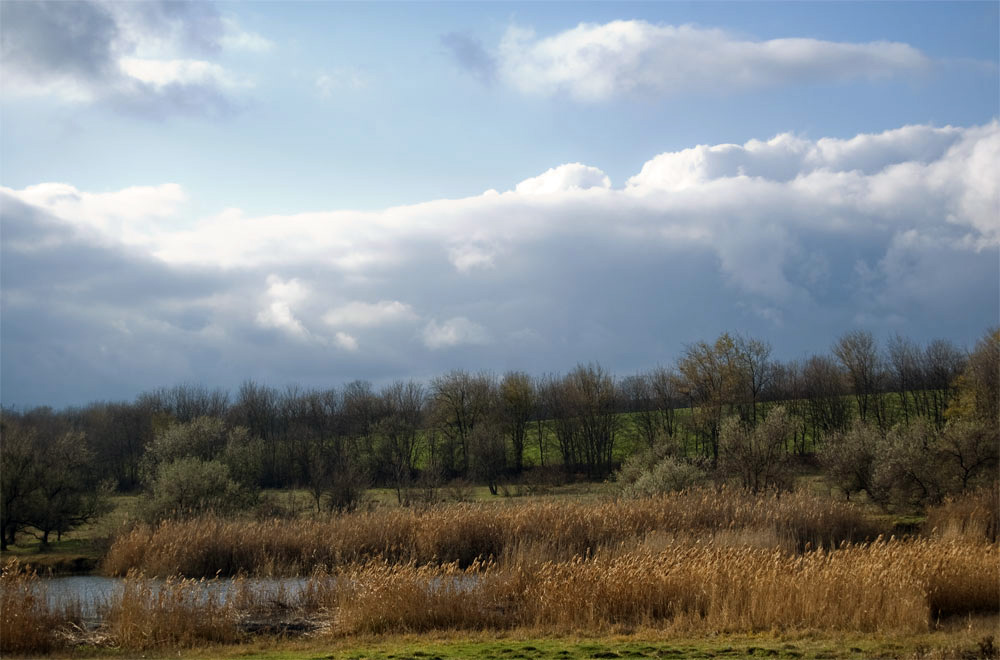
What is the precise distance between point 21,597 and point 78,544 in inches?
1016

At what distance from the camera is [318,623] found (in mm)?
15766

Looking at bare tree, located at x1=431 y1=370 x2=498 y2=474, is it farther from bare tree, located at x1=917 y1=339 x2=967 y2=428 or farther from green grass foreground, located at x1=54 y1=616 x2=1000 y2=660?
green grass foreground, located at x1=54 y1=616 x2=1000 y2=660

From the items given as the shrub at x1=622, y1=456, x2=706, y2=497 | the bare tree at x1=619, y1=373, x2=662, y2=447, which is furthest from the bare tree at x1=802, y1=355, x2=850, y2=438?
the shrub at x1=622, y1=456, x2=706, y2=497

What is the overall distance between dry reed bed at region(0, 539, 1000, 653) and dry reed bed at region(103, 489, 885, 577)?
7.83 meters

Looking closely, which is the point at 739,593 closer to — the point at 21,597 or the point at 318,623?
the point at 318,623

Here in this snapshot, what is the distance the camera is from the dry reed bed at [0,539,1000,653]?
1412cm

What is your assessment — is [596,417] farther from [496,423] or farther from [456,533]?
[456,533]

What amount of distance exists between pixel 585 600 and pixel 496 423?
52.9 m

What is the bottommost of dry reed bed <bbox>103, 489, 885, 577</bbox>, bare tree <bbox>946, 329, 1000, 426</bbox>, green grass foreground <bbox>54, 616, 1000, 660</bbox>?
dry reed bed <bbox>103, 489, 885, 577</bbox>

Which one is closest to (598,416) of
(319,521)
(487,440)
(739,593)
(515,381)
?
(515,381)

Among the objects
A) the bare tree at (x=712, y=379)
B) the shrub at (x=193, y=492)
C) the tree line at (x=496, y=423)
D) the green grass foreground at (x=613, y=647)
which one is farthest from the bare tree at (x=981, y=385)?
the shrub at (x=193, y=492)

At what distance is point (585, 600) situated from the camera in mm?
15125

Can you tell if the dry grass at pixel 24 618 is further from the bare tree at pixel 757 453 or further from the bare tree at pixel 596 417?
the bare tree at pixel 596 417

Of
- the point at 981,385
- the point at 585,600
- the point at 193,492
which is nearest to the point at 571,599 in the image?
the point at 585,600
